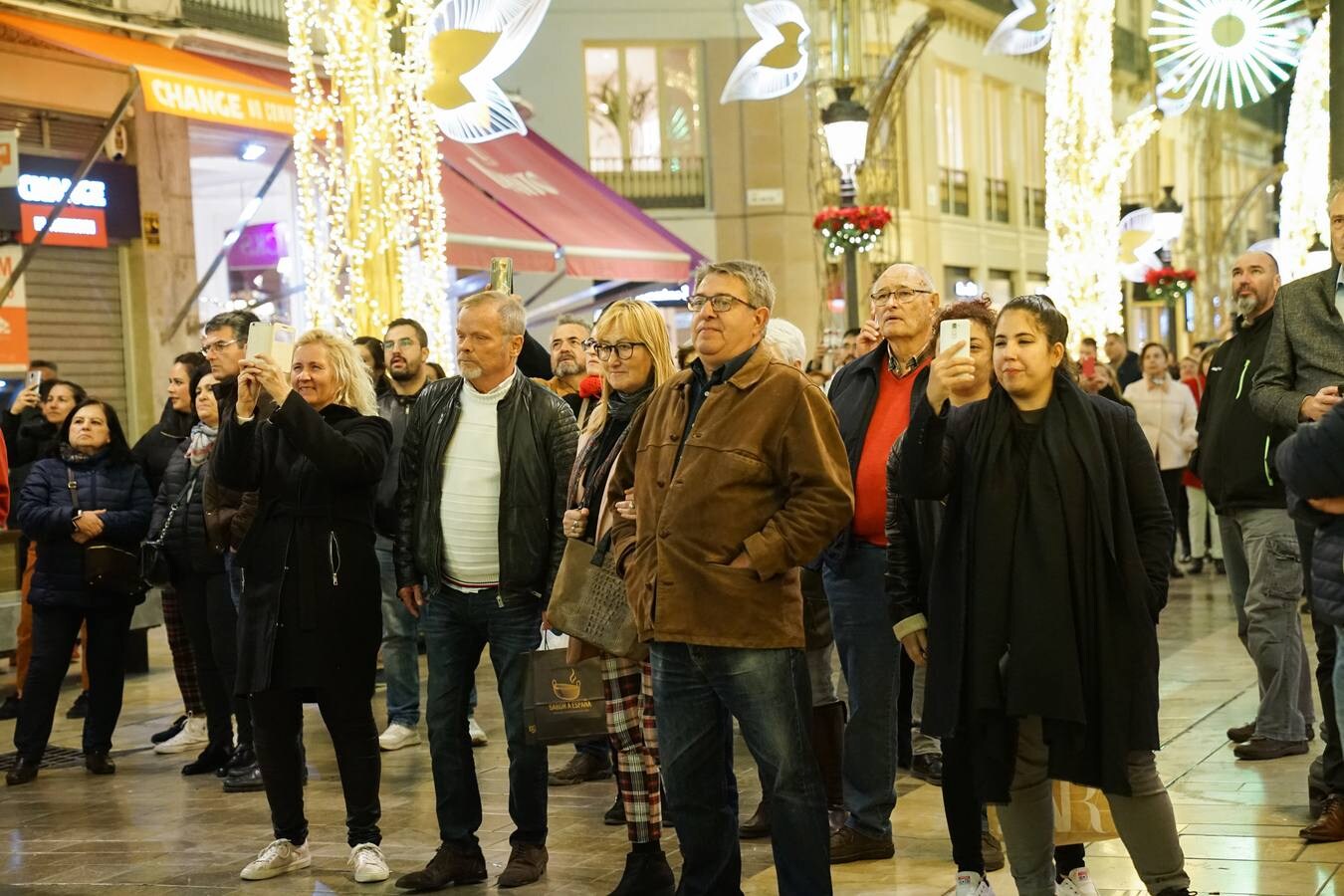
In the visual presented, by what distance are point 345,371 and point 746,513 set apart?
2.33 meters

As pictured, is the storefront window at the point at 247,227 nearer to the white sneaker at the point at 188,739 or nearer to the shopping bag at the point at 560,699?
the white sneaker at the point at 188,739

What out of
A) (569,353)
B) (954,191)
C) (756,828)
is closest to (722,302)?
(756,828)

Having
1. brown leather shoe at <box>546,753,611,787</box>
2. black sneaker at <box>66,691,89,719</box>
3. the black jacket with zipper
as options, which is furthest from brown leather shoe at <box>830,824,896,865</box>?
black sneaker at <box>66,691,89,719</box>

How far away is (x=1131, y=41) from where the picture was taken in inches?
1693

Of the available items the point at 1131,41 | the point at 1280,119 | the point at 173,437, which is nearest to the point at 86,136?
the point at 173,437

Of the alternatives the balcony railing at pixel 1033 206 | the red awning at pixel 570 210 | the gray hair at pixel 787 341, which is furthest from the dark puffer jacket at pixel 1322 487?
the balcony railing at pixel 1033 206

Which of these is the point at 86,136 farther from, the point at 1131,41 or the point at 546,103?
the point at 1131,41

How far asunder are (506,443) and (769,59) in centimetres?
1650

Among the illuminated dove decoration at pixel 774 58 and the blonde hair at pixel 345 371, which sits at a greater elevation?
the illuminated dove decoration at pixel 774 58

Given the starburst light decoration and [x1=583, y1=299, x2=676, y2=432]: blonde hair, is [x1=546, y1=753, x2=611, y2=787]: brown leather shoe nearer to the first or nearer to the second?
[x1=583, y1=299, x2=676, y2=432]: blonde hair

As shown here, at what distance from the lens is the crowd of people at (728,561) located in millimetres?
5129

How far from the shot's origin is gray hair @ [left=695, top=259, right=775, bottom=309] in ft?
17.6

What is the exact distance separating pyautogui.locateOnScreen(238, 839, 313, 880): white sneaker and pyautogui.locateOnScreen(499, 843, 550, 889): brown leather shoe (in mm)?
494

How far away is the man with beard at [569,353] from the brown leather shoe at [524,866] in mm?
3175
